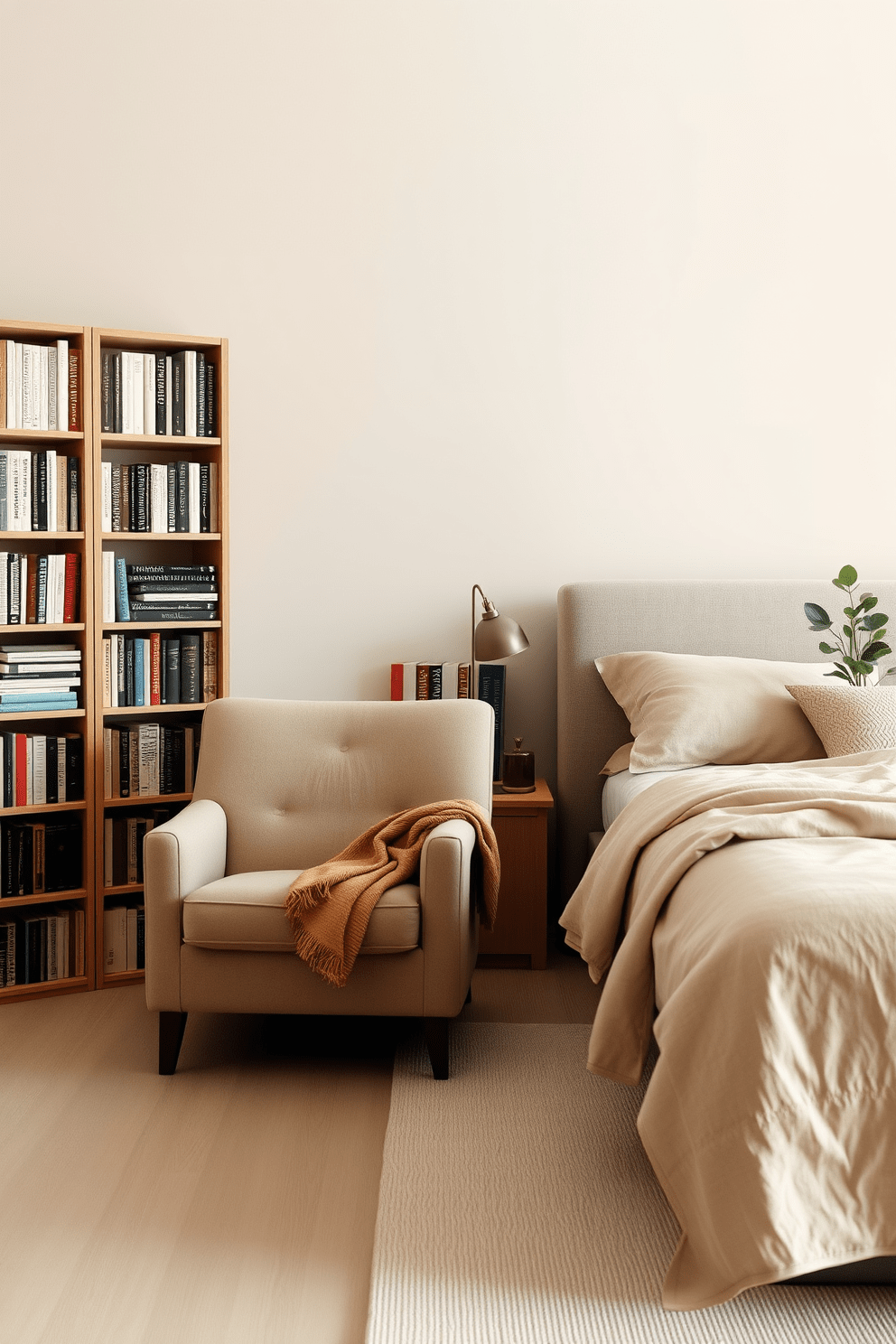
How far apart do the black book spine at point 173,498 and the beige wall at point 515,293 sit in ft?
1.21

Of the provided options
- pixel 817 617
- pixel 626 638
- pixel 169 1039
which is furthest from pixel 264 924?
pixel 817 617

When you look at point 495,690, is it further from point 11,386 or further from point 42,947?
point 11,386

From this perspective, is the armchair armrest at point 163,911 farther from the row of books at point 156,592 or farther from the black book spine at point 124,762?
the row of books at point 156,592

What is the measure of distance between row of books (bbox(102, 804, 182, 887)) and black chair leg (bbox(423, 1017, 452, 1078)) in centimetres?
117

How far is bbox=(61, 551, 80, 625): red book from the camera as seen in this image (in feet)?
10.4

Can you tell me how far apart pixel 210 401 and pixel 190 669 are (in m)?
0.83

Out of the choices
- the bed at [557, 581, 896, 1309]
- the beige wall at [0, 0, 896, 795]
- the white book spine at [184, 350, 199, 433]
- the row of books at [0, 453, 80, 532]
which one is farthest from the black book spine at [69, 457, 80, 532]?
the bed at [557, 581, 896, 1309]

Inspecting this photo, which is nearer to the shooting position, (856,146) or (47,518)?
(47,518)

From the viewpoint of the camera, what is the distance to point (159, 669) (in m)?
3.32

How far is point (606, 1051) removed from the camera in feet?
6.89

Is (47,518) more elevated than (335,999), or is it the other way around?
(47,518)

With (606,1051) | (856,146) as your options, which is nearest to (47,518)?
(606,1051)

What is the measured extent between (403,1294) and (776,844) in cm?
102

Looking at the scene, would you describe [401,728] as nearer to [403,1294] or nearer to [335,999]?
[335,999]
